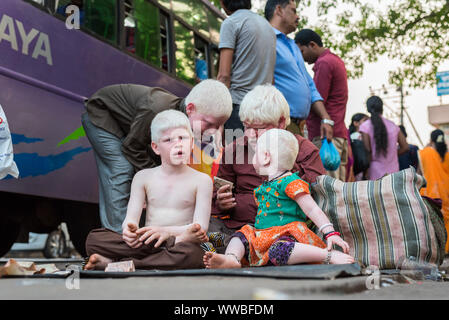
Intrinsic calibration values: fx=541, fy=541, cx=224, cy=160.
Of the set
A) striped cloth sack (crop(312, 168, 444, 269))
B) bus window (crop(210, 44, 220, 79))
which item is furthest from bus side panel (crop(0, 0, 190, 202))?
bus window (crop(210, 44, 220, 79))

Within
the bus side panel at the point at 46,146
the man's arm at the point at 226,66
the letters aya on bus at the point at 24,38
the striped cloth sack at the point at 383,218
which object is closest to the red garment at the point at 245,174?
the striped cloth sack at the point at 383,218

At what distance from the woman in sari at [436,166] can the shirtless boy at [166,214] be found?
5115 millimetres

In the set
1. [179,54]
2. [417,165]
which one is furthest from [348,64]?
[179,54]

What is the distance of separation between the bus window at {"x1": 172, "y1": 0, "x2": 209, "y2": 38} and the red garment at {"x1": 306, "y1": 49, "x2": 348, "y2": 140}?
2.64 m

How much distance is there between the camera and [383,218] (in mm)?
3143

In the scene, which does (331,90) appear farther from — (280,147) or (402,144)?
(280,147)

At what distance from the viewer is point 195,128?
341 centimetres

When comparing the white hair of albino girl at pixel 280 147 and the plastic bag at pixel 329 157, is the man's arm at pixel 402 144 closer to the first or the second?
the plastic bag at pixel 329 157

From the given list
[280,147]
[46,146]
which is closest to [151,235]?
[280,147]

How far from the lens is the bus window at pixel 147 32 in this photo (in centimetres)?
586

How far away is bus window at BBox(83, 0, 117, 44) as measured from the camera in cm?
518
